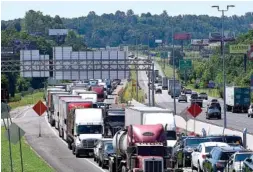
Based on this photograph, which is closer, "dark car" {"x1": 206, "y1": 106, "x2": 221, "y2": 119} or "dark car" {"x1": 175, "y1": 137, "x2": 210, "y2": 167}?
"dark car" {"x1": 175, "y1": 137, "x2": 210, "y2": 167}

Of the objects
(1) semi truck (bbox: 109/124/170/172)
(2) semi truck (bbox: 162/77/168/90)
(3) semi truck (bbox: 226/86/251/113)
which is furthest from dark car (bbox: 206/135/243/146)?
(2) semi truck (bbox: 162/77/168/90)

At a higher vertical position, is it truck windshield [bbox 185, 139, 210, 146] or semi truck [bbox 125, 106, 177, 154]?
semi truck [bbox 125, 106, 177, 154]

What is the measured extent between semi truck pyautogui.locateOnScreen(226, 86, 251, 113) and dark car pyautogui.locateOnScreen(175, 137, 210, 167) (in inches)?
2319

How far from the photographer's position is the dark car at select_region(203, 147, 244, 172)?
3362 centimetres

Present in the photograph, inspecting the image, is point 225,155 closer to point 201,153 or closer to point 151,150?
point 151,150

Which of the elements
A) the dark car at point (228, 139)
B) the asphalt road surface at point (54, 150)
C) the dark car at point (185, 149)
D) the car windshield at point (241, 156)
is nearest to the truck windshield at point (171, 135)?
the dark car at point (185, 149)

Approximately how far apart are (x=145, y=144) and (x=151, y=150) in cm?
30

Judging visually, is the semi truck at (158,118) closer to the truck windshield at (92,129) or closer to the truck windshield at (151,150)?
the truck windshield at (92,129)

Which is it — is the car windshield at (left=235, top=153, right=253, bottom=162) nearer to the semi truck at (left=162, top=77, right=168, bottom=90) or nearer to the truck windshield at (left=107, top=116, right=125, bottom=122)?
the truck windshield at (left=107, top=116, right=125, bottom=122)

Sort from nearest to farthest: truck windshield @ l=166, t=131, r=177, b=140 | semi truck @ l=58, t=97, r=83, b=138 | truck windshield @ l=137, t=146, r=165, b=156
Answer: truck windshield @ l=137, t=146, r=165, b=156, truck windshield @ l=166, t=131, r=177, b=140, semi truck @ l=58, t=97, r=83, b=138

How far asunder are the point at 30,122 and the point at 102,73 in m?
17.1

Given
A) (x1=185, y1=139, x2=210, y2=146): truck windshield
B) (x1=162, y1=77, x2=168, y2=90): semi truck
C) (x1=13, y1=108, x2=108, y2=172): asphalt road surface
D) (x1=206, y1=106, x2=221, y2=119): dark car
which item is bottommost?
(x1=162, y1=77, x2=168, y2=90): semi truck

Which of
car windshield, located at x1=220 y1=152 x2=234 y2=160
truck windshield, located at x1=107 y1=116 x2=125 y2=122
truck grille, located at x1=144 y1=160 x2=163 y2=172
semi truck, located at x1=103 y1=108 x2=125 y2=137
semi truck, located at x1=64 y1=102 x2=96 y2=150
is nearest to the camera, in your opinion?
truck grille, located at x1=144 y1=160 x2=163 y2=172

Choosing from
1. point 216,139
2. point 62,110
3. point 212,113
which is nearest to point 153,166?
point 216,139
